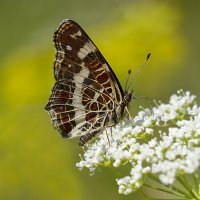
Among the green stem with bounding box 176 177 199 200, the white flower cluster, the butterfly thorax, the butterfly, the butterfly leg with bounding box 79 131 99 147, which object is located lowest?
the green stem with bounding box 176 177 199 200

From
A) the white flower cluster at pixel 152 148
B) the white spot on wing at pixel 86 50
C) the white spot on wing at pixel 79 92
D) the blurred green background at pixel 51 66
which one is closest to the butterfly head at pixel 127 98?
the white flower cluster at pixel 152 148

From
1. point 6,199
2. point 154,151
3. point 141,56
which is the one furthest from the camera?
point 141,56

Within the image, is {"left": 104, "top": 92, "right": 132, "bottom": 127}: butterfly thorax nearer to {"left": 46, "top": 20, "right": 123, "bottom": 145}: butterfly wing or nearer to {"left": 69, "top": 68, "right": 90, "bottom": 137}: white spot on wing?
{"left": 46, "top": 20, "right": 123, "bottom": 145}: butterfly wing

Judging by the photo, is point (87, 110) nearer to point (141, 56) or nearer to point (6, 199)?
point (6, 199)

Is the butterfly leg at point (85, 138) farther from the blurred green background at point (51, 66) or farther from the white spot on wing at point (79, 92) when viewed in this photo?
the blurred green background at point (51, 66)

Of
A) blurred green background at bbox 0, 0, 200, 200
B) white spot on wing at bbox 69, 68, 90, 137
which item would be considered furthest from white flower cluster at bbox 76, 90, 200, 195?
blurred green background at bbox 0, 0, 200, 200

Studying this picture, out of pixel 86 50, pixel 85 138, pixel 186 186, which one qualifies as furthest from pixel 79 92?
pixel 186 186

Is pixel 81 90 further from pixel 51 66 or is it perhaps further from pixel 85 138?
pixel 51 66

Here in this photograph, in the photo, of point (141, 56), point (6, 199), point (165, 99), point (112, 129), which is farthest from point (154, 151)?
point (141, 56)
